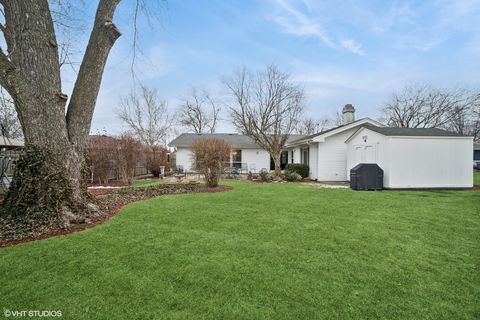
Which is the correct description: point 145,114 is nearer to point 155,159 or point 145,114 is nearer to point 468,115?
point 155,159

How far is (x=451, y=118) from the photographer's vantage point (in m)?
27.8

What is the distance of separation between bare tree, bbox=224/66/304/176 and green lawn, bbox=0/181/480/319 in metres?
13.5

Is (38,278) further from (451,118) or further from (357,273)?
(451,118)

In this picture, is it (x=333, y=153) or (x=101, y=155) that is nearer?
(x=101, y=155)

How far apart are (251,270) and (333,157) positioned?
1387 centimetres

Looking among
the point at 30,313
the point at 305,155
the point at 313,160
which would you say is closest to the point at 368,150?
the point at 313,160

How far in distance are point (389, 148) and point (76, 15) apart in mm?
12872

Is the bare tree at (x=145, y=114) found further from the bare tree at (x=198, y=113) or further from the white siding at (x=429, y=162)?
the white siding at (x=429, y=162)

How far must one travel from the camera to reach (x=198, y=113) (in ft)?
113

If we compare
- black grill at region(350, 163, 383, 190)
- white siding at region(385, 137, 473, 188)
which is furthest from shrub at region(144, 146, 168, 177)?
white siding at region(385, 137, 473, 188)

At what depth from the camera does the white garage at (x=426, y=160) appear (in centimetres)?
1128

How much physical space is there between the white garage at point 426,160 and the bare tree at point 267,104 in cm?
789

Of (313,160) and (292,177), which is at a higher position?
(313,160)

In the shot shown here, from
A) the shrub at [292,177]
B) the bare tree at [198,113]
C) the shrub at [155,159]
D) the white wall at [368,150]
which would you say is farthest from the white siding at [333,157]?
the bare tree at [198,113]
